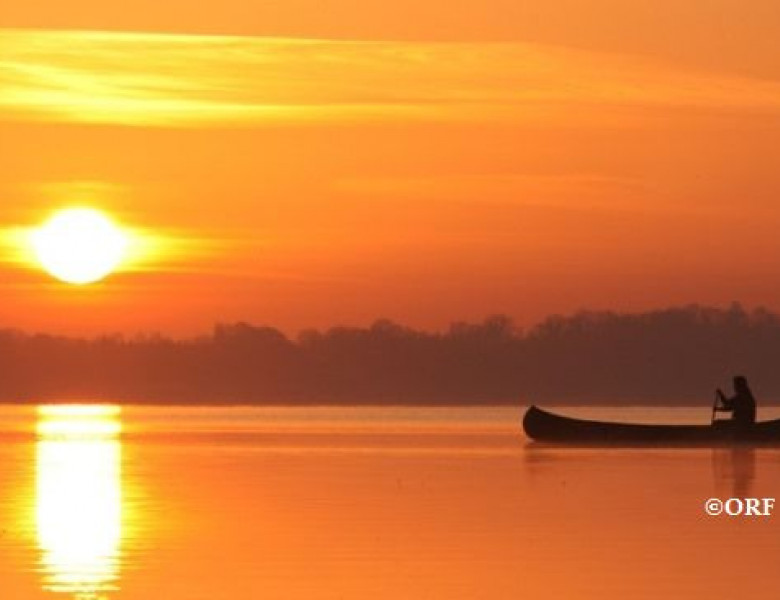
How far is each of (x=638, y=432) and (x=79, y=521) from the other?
1379 inches

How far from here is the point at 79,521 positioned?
37.7 m

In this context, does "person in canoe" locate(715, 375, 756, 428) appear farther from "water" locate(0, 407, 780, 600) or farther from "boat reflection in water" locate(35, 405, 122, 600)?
"boat reflection in water" locate(35, 405, 122, 600)

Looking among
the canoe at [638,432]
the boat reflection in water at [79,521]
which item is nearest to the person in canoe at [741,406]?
the canoe at [638,432]

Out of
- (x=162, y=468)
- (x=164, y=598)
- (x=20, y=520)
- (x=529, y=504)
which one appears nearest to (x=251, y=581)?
(x=164, y=598)

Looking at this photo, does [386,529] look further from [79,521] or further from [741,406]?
[741,406]

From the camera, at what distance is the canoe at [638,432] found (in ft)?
214

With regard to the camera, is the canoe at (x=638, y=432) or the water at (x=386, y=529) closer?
the water at (x=386, y=529)

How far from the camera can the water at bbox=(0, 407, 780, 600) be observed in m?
27.8

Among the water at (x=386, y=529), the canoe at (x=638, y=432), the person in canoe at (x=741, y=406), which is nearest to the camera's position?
the water at (x=386, y=529)

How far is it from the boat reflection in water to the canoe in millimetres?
14010

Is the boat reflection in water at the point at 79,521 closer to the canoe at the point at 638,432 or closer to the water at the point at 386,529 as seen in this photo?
the water at the point at 386,529

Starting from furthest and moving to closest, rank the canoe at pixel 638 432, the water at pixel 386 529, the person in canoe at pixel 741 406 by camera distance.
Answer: the canoe at pixel 638 432
the person in canoe at pixel 741 406
the water at pixel 386 529

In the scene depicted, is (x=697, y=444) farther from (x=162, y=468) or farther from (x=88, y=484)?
(x=88, y=484)

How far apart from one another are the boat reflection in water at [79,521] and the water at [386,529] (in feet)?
0.16
